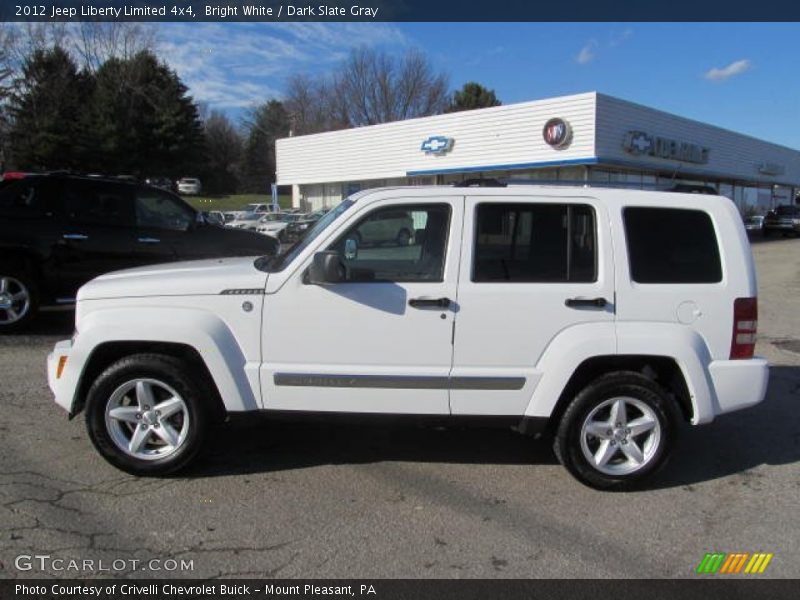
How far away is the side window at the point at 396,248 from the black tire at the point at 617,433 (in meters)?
1.19

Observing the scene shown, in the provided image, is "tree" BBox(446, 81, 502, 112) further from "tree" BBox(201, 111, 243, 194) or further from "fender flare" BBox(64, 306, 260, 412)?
"fender flare" BBox(64, 306, 260, 412)

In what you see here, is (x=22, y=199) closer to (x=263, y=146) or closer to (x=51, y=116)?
(x=51, y=116)

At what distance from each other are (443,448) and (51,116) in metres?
54.4

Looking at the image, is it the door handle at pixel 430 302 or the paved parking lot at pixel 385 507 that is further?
the door handle at pixel 430 302

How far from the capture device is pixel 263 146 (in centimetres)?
8881

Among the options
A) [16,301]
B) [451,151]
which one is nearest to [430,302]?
[16,301]

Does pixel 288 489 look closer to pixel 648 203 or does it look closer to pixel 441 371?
pixel 441 371

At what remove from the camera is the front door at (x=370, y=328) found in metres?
4.00

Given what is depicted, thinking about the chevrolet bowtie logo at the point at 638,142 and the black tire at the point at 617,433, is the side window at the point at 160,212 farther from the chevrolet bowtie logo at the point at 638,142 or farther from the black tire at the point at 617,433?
the chevrolet bowtie logo at the point at 638,142

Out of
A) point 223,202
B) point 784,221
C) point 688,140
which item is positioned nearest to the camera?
point 688,140

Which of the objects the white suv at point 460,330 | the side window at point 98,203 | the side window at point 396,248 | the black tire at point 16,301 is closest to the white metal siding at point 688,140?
the side window at point 98,203
